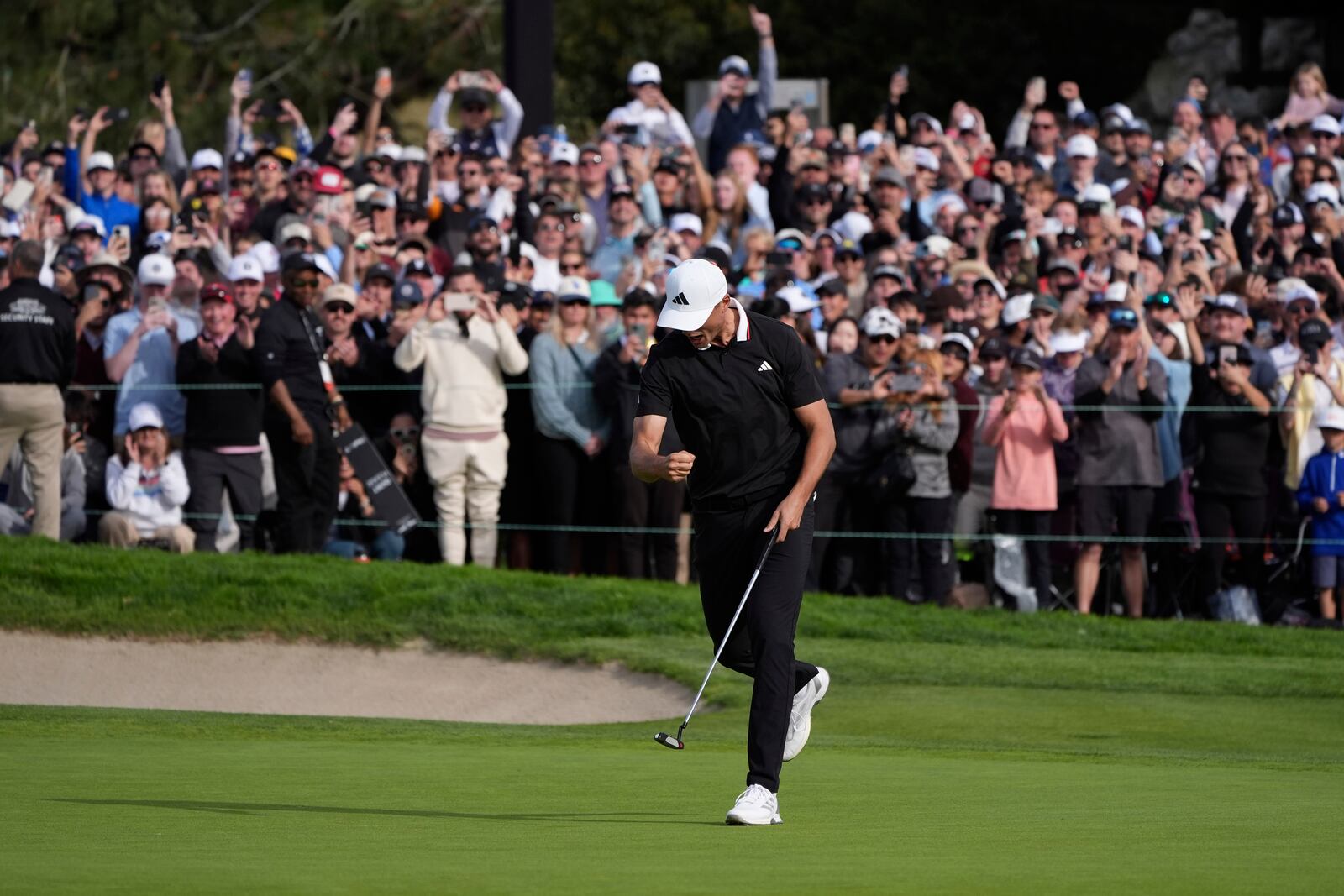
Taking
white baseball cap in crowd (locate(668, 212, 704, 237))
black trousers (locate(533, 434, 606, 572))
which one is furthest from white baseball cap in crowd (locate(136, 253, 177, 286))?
white baseball cap in crowd (locate(668, 212, 704, 237))

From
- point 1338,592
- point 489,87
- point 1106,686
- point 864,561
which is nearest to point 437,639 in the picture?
point 864,561

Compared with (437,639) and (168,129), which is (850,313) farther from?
(168,129)

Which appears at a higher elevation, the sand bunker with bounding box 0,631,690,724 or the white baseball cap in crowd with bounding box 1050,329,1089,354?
the white baseball cap in crowd with bounding box 1050,329,1089,354

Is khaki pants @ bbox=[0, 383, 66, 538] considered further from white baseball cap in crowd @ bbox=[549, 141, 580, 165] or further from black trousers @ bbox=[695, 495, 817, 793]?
black trousers @ bbox=[695, 495, 817, 793]

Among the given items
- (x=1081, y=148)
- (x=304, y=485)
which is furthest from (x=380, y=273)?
(x=1081, y=148)

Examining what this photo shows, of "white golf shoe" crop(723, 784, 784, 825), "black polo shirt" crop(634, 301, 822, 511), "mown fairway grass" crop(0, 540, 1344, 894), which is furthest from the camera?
"black polo shirt" crop(634, 301, 822, 511)

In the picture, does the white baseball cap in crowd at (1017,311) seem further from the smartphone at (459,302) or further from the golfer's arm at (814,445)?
the golfer's arm at (814,445)

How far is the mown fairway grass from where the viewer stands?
6680 millimetres

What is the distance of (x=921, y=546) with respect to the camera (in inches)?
643

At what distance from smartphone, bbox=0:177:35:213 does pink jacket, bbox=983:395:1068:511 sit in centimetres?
894

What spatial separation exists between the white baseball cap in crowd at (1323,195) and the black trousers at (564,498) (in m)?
7.22

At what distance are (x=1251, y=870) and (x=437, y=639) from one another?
913 centimetres

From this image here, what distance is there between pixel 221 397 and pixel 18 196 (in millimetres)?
4655

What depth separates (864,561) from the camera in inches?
655
